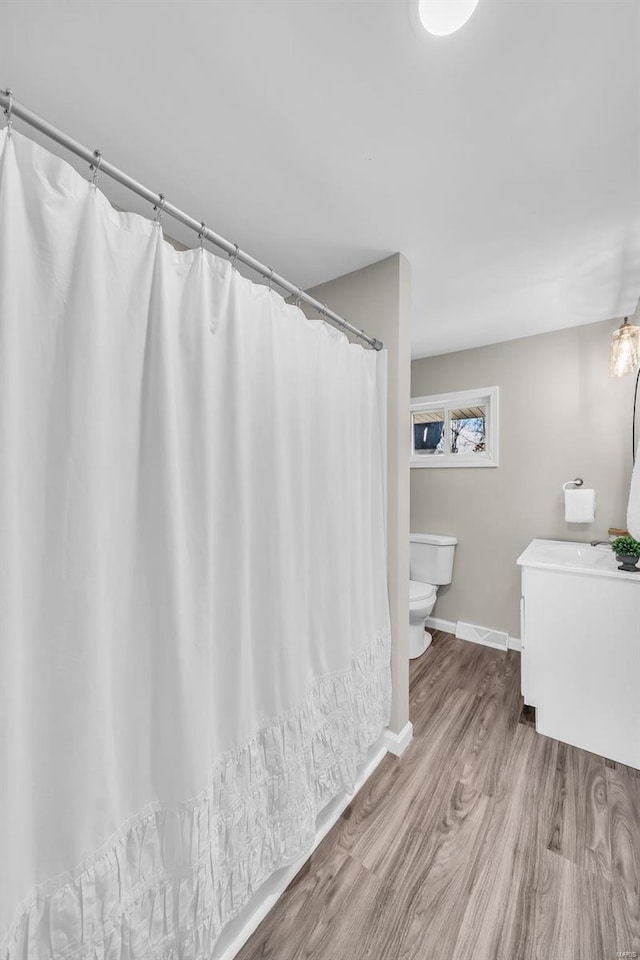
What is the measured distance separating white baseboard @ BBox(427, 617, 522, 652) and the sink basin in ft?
2.66

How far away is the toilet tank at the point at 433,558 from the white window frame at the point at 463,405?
0.65 metres

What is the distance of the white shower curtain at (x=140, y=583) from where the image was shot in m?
0.65

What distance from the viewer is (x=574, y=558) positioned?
2.13 metres

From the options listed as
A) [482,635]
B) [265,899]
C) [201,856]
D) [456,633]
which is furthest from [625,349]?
[265,899]

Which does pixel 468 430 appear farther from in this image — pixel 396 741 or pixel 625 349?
pixel 396 741

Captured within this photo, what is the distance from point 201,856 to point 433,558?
242 cm

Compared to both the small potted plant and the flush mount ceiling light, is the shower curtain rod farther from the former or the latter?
the small potted plant

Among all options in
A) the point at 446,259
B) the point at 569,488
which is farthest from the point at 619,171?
the point at 569,488

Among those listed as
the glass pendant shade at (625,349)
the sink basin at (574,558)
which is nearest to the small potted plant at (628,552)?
the sink basin at (574,558)

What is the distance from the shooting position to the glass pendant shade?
1819mm

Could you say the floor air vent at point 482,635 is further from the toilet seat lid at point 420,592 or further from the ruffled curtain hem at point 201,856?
the ruffled curtain hem at point 201,856

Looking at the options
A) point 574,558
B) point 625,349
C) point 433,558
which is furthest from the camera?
point 433,558

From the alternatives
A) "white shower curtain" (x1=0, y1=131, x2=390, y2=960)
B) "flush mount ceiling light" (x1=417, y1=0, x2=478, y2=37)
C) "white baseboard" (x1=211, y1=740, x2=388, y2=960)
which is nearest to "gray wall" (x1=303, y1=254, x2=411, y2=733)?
"white baseboard" (x1=211, y1=740, x2=388, y2=960)

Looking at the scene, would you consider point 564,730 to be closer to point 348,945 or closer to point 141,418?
point 348,945
